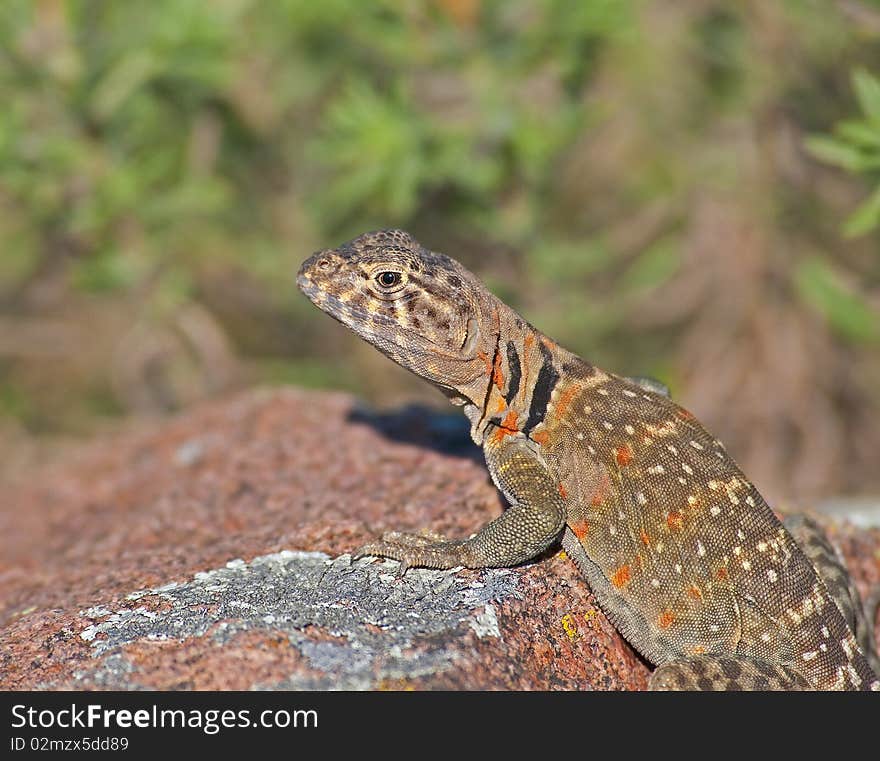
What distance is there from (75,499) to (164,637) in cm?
295

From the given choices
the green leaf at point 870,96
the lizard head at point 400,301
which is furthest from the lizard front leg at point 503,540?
the green leaf at point 870,96

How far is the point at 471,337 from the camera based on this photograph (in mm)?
4203

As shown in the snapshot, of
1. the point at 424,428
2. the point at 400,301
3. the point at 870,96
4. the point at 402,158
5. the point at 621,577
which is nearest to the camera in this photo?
the point at 621,577

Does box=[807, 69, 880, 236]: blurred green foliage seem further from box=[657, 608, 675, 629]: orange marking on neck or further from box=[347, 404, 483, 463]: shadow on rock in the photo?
box=[657, 608, 675, 629]: orange marking on neck

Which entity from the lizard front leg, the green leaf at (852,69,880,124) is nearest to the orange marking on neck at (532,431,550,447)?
the lizard front leg

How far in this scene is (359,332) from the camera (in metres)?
4.18

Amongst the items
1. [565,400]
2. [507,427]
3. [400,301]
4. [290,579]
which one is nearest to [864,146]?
[565,400]

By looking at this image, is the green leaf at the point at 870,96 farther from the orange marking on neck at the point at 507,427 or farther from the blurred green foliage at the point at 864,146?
the orange marking on neck at the point at 507,427

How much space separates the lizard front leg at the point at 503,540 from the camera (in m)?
3.76

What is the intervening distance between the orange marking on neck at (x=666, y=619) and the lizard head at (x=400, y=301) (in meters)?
1.25

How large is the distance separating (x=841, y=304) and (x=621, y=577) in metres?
4.08

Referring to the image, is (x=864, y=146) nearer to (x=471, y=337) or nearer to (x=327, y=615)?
(x=471, y=337)

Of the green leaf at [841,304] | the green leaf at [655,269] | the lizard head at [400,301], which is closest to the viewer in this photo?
the lizard head at [400,301]
